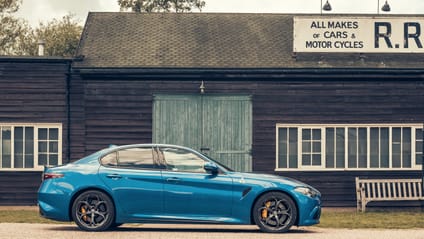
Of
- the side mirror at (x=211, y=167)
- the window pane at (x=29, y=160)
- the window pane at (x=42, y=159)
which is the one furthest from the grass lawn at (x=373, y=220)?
the window pane at (x=29, y=160)

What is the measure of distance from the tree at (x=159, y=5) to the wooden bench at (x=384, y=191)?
2813 centimetres

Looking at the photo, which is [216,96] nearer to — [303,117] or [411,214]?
[303,117]

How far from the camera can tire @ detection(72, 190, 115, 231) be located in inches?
639

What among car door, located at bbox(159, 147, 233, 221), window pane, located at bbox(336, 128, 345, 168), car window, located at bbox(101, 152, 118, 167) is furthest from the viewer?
window pane, located at bbox(336, 128, 345, 168)

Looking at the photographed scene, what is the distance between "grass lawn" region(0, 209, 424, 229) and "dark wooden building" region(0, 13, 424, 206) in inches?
72.1

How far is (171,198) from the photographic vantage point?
53.8ft

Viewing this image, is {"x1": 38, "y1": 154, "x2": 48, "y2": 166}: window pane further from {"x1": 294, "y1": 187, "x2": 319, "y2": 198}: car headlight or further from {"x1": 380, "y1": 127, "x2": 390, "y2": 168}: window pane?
{"x1": 294, "y1": 187, "x2": 319, "y2": 198}: car headlight

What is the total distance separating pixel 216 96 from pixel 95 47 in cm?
366

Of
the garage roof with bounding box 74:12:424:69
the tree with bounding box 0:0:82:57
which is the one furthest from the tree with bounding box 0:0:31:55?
the garage roof with bounding box 74:12:424:69

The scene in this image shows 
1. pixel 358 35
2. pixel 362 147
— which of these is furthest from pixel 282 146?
→ pixel 358 35

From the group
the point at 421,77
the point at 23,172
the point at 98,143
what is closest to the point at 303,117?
the point at 421,77

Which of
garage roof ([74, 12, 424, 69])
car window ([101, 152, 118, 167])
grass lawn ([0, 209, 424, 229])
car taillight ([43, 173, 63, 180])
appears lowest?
grass lawn ([0, 209, 424, 229])

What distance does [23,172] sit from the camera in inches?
1029

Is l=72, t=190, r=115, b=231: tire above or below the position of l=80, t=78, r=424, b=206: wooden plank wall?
below
